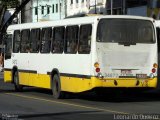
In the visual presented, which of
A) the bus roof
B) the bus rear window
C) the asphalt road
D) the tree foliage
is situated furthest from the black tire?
the tree foliage

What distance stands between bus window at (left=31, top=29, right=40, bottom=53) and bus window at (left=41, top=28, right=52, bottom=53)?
455 millimetres

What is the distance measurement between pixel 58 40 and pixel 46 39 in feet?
3.68

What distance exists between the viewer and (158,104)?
64.8 ft

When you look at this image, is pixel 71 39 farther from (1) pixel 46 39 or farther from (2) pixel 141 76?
(2) pixel 141 76

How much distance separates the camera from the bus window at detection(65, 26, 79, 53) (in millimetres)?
21020

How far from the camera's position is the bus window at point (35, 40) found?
24.2 meters

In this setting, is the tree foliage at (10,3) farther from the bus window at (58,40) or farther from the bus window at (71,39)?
the bus window at (71,39)

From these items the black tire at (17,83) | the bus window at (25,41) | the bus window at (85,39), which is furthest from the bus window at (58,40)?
the black tire at (17,83)

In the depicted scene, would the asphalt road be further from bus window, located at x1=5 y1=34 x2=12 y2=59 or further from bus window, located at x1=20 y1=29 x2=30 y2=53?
bus window, located at x1=5 y1=34 x2=12 y2=59

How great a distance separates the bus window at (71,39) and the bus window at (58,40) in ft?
1.42

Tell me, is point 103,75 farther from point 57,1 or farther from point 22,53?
point 57,1

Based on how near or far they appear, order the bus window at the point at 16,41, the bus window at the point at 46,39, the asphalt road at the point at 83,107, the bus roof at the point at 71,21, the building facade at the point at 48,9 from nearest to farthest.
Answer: the asphalt road at the point at 83,107 < the bus roof at the point at 71,21 < the bus window at the point at 46,39 < the bus window at the point at 16,41 < the building facade at the point at 48,9

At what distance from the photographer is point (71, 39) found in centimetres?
2130

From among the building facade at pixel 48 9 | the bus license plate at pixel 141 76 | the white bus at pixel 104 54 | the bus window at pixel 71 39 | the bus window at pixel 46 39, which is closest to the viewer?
the white bus at pixel 104 54
